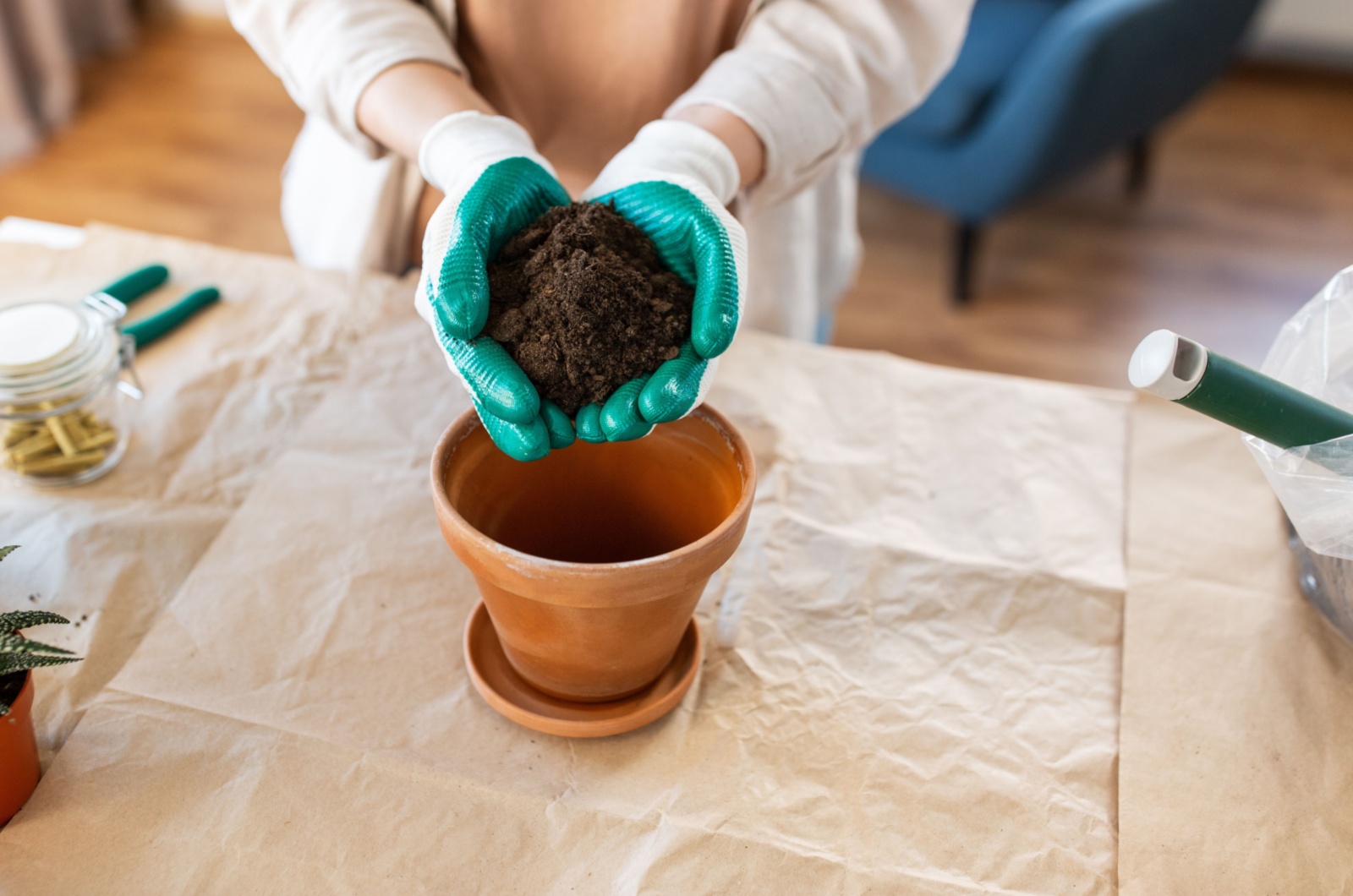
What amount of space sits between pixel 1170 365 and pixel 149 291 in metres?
1.02

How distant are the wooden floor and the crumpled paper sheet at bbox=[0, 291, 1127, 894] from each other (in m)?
1.49

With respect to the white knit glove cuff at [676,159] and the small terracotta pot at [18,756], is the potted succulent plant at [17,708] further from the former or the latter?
the white knit glove cuff at [676,159]

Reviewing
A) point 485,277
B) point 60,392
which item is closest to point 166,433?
point 60,392

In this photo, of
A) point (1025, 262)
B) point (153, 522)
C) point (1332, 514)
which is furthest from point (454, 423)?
point (1025, 262)

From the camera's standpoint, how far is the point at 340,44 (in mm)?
1055

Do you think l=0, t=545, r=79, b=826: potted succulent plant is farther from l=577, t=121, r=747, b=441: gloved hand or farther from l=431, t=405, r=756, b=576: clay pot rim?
l=577, t=121, r=747, b=441: gloved hand

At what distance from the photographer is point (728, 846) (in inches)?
28.9

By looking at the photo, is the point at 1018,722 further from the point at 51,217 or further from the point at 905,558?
the point at 51,217

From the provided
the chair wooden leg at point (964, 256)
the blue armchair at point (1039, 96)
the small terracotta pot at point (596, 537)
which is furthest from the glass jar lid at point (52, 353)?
the chair wooden leg at point (964, 256)

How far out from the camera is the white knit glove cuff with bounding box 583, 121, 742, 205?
937 mm

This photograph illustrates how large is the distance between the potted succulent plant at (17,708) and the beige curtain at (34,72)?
255 cm

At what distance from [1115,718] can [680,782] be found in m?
0.35

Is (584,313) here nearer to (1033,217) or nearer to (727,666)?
(727,666)

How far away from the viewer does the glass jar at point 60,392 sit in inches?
35.6
